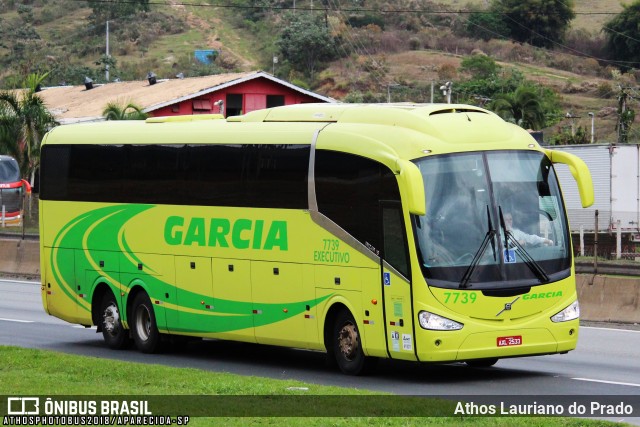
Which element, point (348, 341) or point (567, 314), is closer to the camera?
point (567, 314)

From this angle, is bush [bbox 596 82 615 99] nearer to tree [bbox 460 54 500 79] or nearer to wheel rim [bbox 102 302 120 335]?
tree [bbox 460 54 500 79]

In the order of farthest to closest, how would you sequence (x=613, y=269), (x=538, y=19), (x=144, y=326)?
(x=538, y=19) → (x=613, y=269) → (x=144, y=326)

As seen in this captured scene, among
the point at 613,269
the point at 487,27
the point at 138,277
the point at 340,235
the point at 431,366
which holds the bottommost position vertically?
the point at 431,366

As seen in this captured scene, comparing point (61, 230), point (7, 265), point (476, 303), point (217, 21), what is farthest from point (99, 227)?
point (217, 21)

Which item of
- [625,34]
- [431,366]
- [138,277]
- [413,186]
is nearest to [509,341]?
[413,186]

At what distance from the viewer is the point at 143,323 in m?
19.7

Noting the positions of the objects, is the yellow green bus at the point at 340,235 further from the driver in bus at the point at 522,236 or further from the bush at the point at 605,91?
the bush at the point at 605,91

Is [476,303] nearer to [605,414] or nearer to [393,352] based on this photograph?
[393,352]

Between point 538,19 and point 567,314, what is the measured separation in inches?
3550

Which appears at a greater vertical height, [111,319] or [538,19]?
[538,19]

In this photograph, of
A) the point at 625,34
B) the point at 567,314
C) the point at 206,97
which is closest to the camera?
the point at 567,314

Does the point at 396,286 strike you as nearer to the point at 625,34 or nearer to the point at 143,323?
the point at 143,323

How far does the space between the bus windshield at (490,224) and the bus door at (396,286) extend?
0.26 meters

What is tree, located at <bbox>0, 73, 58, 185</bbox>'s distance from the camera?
48.7 m
